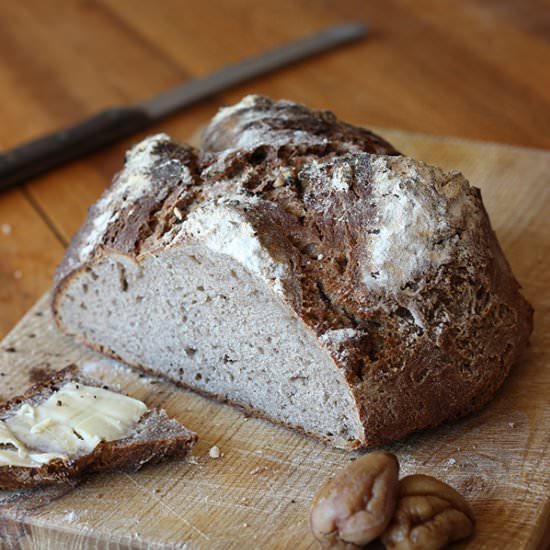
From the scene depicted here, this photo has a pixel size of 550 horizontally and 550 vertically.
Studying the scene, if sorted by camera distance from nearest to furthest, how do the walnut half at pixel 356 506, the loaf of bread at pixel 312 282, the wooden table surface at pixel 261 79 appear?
1. the walnut half at pixel 356 506
2. the loaf of bread at pixel 312 282
3. the wooden table surface at pixel 261 79

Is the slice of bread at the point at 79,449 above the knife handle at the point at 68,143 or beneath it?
beneath

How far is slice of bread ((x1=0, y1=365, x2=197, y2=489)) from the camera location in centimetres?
224

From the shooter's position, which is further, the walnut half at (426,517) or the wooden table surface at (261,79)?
the wooden table surface at (261,79)

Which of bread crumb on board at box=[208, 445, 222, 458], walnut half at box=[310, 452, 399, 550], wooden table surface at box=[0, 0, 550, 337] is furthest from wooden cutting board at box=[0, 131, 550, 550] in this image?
wooden table surface at box=[0, 0, 550, 337]

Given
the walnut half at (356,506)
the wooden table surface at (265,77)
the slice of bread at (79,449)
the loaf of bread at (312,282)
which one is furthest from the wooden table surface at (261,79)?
the walnut half at (356,506)

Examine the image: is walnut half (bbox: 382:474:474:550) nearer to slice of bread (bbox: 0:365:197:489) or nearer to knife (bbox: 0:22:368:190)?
slice of bread (bbox: 0:365:197:489)

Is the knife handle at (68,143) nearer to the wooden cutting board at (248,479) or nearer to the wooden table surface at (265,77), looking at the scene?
the wooden table surface at (265,77)

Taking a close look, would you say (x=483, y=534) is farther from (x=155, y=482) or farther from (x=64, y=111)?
(x=64, y=111)

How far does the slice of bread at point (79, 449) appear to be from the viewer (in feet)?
7.36

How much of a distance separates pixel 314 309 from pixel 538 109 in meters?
2.23

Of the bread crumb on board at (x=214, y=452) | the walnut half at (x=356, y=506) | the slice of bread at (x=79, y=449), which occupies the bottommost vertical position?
the walnut half at (x=356, y=506)

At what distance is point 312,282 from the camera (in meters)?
2.33

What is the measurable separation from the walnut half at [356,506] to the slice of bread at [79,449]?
491 mm

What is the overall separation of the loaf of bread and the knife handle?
3.44 ft
